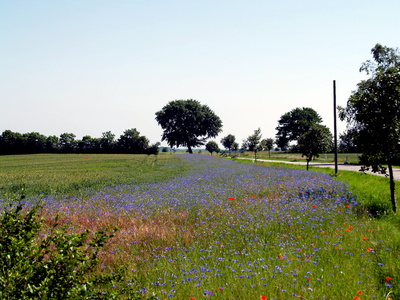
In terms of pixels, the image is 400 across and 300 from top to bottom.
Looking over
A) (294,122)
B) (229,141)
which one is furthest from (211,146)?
(294,122)

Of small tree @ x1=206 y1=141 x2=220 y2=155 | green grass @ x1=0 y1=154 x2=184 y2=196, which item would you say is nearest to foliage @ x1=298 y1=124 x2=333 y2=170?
green grass @ x1=0 y1=154 x2=184 y2=196

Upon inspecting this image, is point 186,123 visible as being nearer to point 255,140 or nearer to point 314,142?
point 255,140

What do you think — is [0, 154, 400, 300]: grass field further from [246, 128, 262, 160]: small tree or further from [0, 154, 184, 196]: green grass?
[246, 128, 262, 160]: small tree

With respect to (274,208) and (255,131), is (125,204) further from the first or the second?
(255,131)

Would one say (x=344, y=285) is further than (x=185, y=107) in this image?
No

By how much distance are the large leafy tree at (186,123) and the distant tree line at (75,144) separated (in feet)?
27.8

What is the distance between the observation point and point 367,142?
10.8 meters

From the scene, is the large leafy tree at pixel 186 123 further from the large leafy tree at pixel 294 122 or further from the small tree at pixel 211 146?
the large leafy tree at pixel 294 122

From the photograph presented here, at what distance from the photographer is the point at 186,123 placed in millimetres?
97312

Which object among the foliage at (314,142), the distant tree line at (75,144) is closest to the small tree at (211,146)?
the distant tree line at (75,144)

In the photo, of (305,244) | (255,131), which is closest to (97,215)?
(305,244)

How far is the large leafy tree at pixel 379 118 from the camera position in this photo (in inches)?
406

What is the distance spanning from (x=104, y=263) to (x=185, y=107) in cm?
9455

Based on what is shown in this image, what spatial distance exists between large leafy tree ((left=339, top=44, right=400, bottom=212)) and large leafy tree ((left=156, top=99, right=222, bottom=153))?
8537 centimetres
